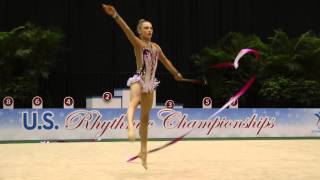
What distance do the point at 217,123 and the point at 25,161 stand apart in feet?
18.6

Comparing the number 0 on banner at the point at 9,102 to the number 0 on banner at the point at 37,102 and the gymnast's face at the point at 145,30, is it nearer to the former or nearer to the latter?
the number 0 on banner at the point at 37,102

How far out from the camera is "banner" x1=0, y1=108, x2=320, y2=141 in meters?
11.5

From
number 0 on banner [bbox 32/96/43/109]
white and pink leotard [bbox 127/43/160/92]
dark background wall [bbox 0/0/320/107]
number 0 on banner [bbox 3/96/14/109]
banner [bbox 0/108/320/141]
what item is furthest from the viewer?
dark background wall [bbox 0/0/320/107]

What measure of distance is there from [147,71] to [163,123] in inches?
251

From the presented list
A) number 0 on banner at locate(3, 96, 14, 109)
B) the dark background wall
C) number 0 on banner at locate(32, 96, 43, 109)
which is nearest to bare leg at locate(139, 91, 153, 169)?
number 0 on banner at locate(32, 96, 43, 109)

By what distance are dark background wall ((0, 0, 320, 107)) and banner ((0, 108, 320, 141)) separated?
12.3 feet

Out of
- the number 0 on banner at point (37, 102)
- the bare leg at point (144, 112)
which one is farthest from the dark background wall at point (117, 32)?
the bare leg at point (144, 112)

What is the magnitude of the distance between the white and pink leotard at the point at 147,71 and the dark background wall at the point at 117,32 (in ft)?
32.0

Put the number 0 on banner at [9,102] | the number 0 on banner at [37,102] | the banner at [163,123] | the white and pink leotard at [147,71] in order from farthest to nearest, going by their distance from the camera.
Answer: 1. the number 0 on banner at [9,102]
2. the number 0 on banner at [37,102]
3. the banner at [163,123]
4. the white and pink leotard at [147,71]

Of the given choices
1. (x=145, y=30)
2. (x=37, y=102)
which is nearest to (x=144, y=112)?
(x=145, y=30)

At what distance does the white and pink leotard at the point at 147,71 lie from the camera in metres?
5.64

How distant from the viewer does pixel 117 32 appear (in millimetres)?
15797

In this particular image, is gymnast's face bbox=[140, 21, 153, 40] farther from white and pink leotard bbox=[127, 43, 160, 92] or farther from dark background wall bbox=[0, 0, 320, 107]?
dark background wall bbox=[0, 0, 320, 107]

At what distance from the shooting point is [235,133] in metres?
12.2
